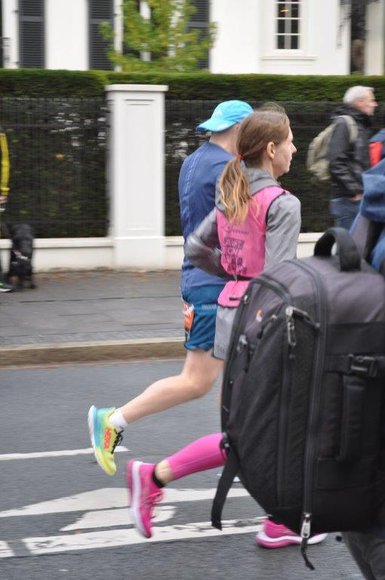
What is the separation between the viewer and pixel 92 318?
987 centimetres

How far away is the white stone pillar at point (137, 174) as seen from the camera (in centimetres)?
1261

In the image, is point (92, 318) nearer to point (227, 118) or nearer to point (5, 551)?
point (227, 118)

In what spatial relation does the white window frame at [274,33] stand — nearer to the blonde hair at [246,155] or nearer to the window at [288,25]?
the window at [288,25]

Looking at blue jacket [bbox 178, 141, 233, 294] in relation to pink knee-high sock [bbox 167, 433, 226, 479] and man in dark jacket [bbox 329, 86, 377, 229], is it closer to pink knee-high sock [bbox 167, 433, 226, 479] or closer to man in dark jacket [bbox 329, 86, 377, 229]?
pink knee-high sock [bbox 167, 433, 226, 479]

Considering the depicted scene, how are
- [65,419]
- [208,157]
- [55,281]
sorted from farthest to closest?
[55,281], [65,419], [208,157]

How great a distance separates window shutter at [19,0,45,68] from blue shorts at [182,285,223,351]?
53.2 feet

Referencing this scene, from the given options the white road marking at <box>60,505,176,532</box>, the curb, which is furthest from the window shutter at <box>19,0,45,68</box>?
the white road marking at <box>60,505,176,532</box>

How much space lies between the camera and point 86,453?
5.98 m

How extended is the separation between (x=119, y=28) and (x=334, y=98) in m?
7.80

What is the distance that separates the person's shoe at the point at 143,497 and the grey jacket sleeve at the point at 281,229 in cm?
95

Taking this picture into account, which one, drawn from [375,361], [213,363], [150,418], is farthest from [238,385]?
[150,418]

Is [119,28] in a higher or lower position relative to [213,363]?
higher

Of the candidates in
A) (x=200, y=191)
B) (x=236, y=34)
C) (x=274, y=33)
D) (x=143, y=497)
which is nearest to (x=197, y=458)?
A: (x=143, y=497)

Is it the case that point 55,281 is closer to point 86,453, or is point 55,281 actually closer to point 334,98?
point 334,98
